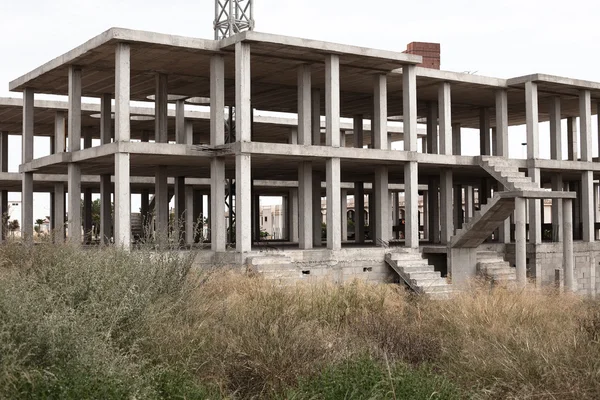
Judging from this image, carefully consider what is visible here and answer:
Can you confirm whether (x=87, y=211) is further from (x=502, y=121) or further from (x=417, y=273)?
(x=502, y=121)

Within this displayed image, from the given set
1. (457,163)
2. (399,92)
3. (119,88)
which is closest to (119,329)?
(119,88)

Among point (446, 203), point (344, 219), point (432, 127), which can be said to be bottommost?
point (344, 219)

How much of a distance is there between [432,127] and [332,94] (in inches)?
392

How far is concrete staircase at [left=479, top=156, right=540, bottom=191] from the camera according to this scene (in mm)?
27047

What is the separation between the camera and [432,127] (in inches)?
1348

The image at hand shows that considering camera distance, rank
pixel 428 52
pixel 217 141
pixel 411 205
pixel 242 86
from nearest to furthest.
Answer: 1. pixel 242 86
2. pixel 217 141
3. pixel 411 205
4. pixel 428 52

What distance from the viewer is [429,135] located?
3431 centimetres

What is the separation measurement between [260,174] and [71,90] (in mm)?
12542

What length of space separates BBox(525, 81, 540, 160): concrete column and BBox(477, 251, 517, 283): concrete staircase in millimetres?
4695

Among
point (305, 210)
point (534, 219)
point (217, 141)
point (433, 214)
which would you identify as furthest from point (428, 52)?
point (217, 141)

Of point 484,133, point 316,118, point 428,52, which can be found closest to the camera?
point 316,118

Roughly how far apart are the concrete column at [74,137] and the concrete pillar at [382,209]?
10.3 meters

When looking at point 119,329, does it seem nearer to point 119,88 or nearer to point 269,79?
point 119,88

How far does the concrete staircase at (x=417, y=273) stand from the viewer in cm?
2341
